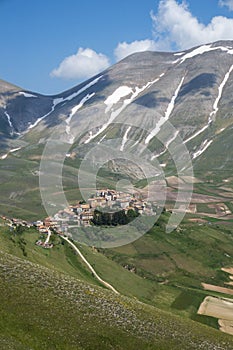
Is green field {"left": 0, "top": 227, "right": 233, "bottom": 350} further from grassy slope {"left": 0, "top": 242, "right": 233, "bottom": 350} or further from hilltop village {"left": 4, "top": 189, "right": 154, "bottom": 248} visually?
hilltop village {"left": 4, "top": 189, "right": 154, "bottom": 248}

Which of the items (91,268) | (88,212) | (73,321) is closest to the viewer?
(73,321)

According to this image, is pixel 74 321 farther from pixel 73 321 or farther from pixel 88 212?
pixel 88 212

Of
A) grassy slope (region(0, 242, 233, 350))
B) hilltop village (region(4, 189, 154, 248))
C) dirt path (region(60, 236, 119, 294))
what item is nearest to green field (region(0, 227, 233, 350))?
grassy slope (region(0, 242, 233, 350))

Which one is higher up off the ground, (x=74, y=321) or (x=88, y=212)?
(x=88, y=212)

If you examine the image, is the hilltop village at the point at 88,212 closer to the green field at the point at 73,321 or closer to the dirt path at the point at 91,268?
the dirt path at the point at 91,268

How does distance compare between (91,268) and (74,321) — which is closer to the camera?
(74,321)

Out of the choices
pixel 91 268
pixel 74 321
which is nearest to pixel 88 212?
pixel 91 268

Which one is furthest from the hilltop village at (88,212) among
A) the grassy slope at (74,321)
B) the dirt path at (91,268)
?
the grassy slope at (74,321)

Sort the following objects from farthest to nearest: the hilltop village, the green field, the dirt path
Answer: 1. the hilltop village
2. the dirt path
3. the green field

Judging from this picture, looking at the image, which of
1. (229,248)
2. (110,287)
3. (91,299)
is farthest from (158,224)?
(91,299)

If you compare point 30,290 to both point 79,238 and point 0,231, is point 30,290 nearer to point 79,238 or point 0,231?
point 0,231

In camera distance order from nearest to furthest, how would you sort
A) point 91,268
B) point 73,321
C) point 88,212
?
point 73,321 → point 91,268 → point 88,212
